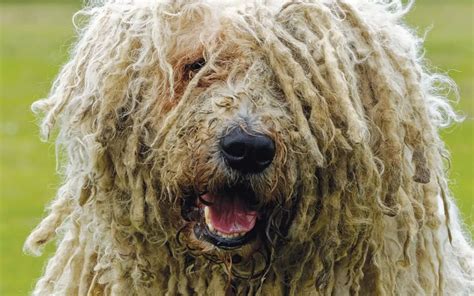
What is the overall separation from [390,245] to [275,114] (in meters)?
0.66

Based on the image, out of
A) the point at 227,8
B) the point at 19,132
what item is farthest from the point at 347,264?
the point at 19,132

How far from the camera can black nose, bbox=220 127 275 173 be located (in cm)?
470

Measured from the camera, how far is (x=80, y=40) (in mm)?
5355

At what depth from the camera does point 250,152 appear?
15.5 feet

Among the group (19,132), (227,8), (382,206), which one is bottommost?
(19,132)

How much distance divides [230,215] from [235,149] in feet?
0.93

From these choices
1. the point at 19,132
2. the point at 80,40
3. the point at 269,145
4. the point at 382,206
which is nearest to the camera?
the point at 269,145

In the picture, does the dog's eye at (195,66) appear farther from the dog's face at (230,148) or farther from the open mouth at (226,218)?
the open mouth at (226,218)

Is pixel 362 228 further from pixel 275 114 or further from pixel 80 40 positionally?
pixel 80 40

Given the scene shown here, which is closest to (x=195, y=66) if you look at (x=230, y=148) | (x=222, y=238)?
(x=230, y=148)

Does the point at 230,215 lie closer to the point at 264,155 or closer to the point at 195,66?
the point at 264,155

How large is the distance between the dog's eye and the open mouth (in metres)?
0.43

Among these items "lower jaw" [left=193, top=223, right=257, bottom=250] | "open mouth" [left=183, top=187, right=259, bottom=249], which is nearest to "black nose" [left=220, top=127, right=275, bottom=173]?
"open mouth" [left=183, top=187, right=259, bottom=249]

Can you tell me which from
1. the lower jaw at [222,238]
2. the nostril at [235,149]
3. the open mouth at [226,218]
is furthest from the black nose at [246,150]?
the lower jaw at [222,238]
